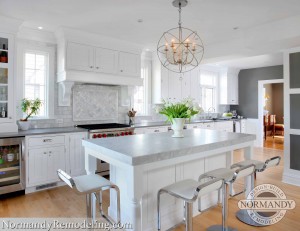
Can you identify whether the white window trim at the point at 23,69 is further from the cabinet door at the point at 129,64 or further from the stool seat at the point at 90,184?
the stool seat at the point at 90,184

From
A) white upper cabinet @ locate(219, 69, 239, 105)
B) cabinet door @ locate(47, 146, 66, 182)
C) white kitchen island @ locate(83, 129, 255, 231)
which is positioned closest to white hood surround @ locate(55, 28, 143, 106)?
cabinet door @ locate(47, 146, 66, 182)

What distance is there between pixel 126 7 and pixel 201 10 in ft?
3.43

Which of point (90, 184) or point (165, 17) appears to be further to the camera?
point (165, 17)

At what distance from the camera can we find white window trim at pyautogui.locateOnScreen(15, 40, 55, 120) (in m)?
4.00

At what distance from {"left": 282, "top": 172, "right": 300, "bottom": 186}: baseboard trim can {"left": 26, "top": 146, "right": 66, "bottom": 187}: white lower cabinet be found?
3.92 metres

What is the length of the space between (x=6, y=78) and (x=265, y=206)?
13.8ft

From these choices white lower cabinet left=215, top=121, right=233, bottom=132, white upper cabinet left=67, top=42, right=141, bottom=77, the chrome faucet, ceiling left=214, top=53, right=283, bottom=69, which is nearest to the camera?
white upper cabinet left=67, top=42, right=141, bottom=77

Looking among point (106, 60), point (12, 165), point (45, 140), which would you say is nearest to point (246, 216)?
point (45, 140)

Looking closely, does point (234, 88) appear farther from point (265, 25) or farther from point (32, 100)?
point (32, 100)

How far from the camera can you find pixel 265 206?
117 inches

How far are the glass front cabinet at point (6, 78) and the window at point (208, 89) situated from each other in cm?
532

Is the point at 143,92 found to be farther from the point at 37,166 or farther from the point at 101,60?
the point at 37,166

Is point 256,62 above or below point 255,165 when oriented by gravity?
above

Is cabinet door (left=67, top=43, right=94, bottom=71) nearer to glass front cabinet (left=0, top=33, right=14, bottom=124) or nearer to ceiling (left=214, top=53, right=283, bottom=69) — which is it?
glass front cabinet (left=0, top=33, right=14, bottom=124)
